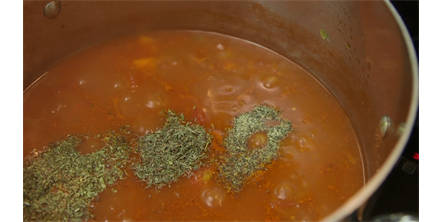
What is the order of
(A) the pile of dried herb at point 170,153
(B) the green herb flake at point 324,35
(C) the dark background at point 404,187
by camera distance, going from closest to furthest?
1. (C) the dark background at point 404,187
2. (A) the pile of dried herb at point 170,153
3. (B) the green herb flake at point 324,35

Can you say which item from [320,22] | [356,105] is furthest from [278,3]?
[356,105]

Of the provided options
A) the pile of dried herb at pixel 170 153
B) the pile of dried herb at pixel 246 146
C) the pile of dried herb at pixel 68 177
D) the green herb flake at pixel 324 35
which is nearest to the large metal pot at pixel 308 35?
the green herb flake at pixel 324 35

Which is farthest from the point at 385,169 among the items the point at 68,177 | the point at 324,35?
the point at 68,177

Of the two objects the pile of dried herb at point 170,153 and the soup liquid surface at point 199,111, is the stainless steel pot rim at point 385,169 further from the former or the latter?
the pile of dried herb at point 170,153

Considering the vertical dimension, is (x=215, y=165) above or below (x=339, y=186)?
above

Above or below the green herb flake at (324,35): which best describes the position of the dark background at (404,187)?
below

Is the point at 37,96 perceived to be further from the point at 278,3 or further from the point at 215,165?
the point at 278,3
